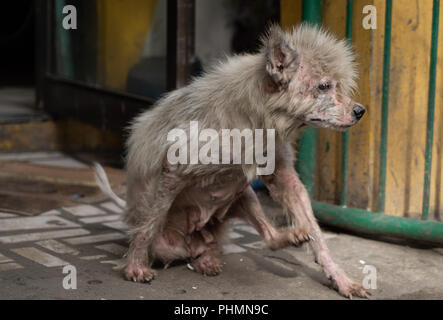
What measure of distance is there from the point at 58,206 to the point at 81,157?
165cm


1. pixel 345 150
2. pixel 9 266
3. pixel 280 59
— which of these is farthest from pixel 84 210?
pixel 280 59

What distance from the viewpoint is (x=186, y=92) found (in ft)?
12.2

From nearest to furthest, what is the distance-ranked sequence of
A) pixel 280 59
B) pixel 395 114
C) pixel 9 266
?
1. pixel 280 59
2. pixel 9 266
3. pixel 395 114

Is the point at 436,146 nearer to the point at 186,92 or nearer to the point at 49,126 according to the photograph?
the point at 186,92

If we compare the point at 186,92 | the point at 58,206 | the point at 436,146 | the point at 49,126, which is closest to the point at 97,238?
the point at 58,206

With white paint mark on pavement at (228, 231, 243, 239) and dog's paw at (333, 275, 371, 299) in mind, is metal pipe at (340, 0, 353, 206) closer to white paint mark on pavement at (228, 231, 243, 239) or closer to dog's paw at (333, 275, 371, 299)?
white paint mark on pavement at (228, 231, 243, 239)

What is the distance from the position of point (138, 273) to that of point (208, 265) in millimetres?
383

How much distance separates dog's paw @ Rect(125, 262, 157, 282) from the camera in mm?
3604

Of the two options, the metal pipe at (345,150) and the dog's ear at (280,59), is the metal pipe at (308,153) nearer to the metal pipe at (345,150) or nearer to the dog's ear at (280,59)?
the metal pipe at (345,150)

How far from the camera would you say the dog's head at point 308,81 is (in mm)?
3221

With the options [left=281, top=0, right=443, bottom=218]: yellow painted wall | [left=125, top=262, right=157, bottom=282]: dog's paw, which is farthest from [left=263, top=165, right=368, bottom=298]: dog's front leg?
[left=281, top=0, right=443, bottom=218]: yellow painted wall

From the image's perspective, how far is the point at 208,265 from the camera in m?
3.79

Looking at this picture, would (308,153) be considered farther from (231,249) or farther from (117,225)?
(117,225)

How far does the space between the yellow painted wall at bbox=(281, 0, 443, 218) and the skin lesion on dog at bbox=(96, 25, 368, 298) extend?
805 mm
